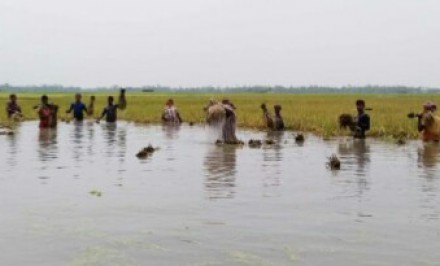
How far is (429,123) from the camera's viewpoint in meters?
17.4

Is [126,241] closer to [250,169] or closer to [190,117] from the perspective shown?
[250,169]

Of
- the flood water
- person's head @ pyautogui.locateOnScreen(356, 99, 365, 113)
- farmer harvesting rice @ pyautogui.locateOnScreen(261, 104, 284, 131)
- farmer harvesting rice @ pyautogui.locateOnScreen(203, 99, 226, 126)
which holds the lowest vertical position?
the flood water

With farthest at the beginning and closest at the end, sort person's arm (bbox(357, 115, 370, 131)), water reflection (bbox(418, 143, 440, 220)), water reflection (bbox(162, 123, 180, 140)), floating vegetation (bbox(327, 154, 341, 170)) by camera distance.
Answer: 1. water reflection (bbox(162, 123, 180, 140))
2. person's arm (bbox(357, 115, 370, 131))
3. floating vegetation (bbox(327, 154, 341, 170))
4. water reflection (bbox(418, 143, 440, 220))

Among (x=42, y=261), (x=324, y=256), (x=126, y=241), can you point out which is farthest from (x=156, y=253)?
(x=324, y=256)

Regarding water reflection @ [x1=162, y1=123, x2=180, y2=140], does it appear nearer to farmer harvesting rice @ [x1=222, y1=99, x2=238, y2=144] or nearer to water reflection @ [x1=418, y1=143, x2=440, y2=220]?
farmer harvesting rice @ [x1=222, y1=99, x2=238, y2=144]

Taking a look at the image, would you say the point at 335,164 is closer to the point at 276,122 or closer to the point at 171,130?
the point at 276,122

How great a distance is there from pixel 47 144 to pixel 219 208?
994 cm

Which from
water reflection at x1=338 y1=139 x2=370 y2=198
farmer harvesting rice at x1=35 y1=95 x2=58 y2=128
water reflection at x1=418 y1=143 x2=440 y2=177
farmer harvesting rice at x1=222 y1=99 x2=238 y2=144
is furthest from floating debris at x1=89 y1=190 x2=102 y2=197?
farmer harvesting rice at x1=35 y1=95 x2=58 y2=128

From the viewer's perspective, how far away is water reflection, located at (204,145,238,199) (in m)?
9.65

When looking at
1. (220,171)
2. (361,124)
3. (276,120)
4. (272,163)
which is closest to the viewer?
(220,171)

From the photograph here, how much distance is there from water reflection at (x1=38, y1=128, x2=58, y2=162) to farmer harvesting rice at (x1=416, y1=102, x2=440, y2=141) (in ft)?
28.5

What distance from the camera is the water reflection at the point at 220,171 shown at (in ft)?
31.7

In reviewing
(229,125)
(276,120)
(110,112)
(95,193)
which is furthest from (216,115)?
(110,112)

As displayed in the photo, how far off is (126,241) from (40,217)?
5.03 feet
